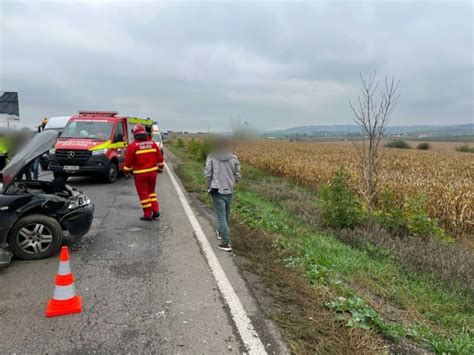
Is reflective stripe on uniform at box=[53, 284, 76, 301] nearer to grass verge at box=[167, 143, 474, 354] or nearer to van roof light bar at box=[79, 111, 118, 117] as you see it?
grass verge at box=[167, 143, 474, 354]

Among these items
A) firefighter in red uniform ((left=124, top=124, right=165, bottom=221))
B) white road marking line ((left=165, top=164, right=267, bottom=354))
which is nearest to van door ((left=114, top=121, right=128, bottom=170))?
firefighter in red uniform ((left=124, top=124, right=165, bottom=221))

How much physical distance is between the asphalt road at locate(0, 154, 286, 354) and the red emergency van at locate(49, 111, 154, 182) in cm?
628

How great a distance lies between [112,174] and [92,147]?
1.25 metres

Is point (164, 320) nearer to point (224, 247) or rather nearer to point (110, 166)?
point (224, 247)

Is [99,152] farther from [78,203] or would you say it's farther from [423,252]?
[423,252]

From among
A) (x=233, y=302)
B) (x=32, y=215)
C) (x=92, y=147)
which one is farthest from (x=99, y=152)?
(x=233, y=302)

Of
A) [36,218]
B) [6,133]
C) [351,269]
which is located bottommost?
[351,269]

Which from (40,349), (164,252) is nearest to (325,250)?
(164,252)

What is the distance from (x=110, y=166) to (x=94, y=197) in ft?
8.98

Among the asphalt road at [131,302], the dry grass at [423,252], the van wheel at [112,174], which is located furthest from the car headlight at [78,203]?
the van wheel at [112,174]

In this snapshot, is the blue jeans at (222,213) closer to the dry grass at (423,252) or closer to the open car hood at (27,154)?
the open car hood at (27,154)

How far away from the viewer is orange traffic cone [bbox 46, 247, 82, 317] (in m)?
3.51

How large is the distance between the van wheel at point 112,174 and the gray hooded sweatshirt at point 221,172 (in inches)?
304

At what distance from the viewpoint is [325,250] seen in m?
5.83
